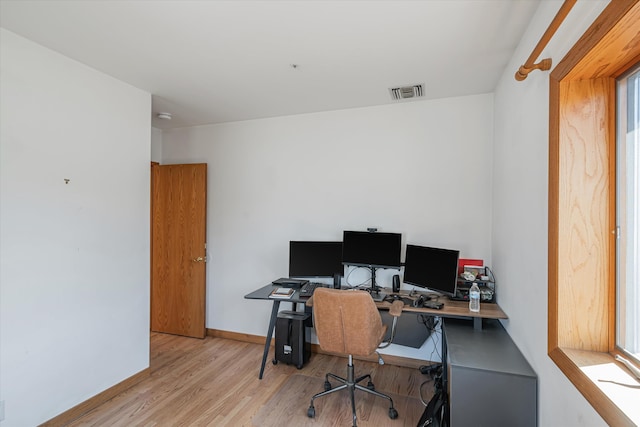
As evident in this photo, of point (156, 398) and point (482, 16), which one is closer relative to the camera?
point (482, 16)

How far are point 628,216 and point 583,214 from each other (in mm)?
135

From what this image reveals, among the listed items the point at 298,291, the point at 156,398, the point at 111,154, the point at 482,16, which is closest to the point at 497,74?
the point at 482,16

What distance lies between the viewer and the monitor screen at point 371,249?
9.65 feet

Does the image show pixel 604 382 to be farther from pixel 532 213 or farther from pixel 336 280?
pixel 336 280

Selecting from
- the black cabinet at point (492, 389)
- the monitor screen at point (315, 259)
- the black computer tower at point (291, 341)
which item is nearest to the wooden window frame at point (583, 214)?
the black cabinet at point (492, 389)

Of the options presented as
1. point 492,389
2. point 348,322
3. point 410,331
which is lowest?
point 410,331

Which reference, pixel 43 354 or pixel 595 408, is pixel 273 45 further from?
pixel 43 354

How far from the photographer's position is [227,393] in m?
2.66

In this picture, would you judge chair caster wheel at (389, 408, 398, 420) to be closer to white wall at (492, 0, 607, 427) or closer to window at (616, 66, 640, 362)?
white wall at (492, 0, 607, 427)

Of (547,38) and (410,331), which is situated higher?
(547,38)

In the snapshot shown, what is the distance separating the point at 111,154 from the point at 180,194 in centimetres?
133

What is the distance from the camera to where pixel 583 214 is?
131 cm

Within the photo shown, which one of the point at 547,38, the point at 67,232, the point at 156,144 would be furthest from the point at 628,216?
the point at 156,144

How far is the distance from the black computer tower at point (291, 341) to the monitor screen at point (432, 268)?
1.15m
